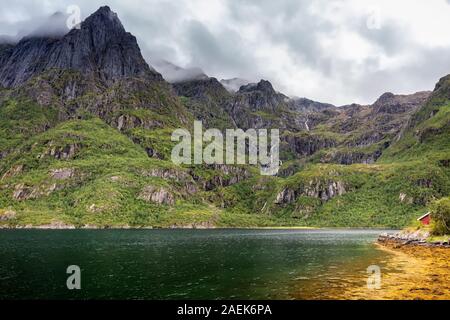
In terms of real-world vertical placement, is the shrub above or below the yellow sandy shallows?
above

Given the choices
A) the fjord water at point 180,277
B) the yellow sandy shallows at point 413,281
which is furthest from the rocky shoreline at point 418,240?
the fjord water at point 180,277

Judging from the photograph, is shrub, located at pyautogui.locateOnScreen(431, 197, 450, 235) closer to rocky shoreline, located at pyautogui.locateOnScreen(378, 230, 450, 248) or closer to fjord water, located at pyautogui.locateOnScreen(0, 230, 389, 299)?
rocky shoreline, located at pyautogui.locateOnScreen(378, 230, 450, 248)

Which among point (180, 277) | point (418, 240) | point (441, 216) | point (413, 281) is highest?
point (441, 216)

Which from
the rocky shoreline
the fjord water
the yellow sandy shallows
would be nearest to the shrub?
the rocky shoreline

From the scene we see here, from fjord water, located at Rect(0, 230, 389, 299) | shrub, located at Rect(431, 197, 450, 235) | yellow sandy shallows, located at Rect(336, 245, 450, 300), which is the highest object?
shrub, located at Rect(431, 197, 450, 235)

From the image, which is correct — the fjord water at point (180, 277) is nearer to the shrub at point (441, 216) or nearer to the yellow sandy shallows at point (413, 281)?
the yellow sandy shallows at point (413, 281)

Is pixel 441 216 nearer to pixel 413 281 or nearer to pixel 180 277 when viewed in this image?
pixel 413 281

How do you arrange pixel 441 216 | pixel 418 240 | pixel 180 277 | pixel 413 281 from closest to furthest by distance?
pixel 413 281 → pixel 180 277 → pixel 441 216 → pixel 418 240

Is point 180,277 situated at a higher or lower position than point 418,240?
lower

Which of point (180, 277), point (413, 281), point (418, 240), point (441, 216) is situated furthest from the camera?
point (418, 240)

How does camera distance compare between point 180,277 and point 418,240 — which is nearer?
point 180,277

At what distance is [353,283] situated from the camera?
5309 cm

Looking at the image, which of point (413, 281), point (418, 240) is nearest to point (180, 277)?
point (413, 281)
